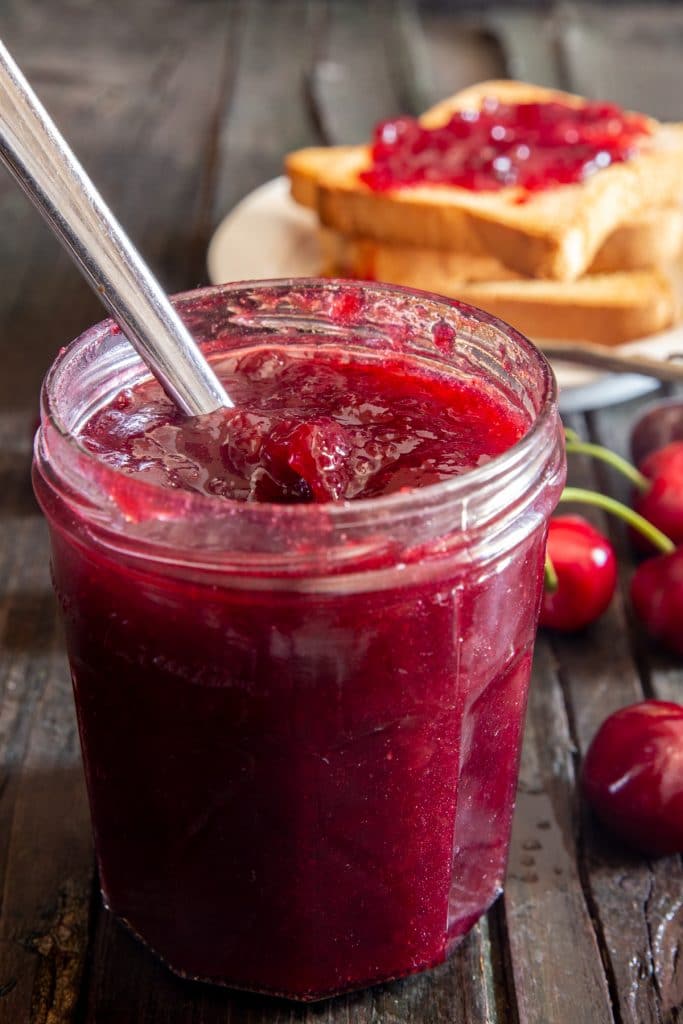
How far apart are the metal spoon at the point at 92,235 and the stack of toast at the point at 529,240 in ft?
4.49

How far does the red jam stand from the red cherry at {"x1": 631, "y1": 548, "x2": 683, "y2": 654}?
44.2 inches

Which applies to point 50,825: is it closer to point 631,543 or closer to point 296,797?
point 296,797

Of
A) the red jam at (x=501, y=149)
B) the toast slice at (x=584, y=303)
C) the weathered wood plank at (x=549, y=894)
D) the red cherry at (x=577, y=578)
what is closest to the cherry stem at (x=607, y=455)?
the red cherry at (x=577, y=578)

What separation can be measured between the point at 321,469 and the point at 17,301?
182cm

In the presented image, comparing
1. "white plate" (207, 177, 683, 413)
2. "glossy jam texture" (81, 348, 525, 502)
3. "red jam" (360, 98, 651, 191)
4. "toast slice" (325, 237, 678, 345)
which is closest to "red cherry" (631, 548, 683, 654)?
"white plate" (207, 177, 683, 413)

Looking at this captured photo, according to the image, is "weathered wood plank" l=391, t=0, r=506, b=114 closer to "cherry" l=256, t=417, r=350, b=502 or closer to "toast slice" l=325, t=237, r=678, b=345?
"toast slice" l=325, t=237, r=678, b=345

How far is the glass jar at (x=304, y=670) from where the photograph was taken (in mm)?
1023

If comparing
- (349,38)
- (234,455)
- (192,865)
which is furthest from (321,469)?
(349,38)

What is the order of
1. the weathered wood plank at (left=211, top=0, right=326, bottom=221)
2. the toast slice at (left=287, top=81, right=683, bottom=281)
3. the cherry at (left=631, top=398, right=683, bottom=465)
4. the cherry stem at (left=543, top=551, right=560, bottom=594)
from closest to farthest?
the cherry stem at (left=543, top=551, right=560, bottom=594)
the cherry at (left=631, top=398, right=683, bottom=465)
the toast slice at (left=287, top=81, right=683, bottom=281)
the weathered wood plank at (left=211, top=0, right=326, bottom=221)

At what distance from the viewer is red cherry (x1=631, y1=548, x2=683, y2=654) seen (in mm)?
1745

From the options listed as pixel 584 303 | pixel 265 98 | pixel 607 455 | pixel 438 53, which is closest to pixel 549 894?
pixel 607 455

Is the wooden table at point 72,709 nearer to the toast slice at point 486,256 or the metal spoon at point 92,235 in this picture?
the toast slice at point 486,256

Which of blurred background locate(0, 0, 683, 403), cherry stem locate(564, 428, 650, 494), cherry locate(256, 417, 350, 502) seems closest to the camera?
cherry locate(256, 417, 350, 502)

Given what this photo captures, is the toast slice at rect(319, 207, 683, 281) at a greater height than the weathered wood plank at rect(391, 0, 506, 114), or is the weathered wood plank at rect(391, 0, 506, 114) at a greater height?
the toast slice at rect(319, 207, 683, 281)
